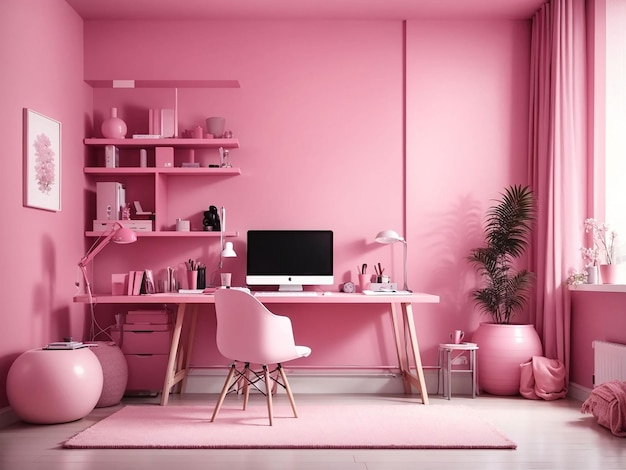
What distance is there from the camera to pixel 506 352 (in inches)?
200

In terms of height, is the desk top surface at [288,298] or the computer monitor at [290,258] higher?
the computer monitor at [290,258]

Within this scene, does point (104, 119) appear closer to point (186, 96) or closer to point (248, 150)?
point (186, 96)

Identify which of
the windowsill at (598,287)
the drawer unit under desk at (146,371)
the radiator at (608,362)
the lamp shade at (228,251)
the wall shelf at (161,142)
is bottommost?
the drawer unit under desk at (146,371)

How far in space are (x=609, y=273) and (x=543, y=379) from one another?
867 mm

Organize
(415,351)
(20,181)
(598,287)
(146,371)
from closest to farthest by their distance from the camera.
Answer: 1. (20,181)
2. (598,287)
3. (415,351)
4. (146,371)

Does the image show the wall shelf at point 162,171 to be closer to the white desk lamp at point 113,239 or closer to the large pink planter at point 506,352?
the white desk lamp at point 113,239

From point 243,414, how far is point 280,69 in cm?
263

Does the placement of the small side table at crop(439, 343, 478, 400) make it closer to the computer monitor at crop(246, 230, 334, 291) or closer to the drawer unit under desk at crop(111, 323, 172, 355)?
the computer monitor at crop(246, 230, 334, 291)

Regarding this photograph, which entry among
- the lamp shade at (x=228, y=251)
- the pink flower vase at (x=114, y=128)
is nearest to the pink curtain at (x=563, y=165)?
the lamp shade at (x=228, y=251)

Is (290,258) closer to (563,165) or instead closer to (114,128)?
(114,128)

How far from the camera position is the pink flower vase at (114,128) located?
5.27m

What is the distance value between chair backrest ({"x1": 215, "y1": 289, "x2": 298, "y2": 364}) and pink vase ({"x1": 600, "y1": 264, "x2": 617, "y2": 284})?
2.15m

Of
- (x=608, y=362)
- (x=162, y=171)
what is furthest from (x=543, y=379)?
(x=162, y=171)

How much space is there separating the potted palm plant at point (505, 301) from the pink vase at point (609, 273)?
599mm
